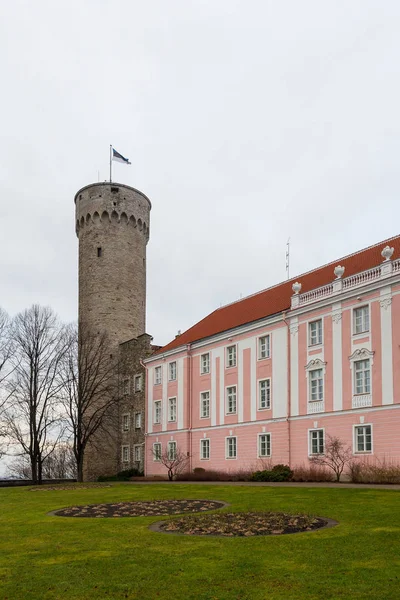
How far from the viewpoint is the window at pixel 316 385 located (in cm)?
3231

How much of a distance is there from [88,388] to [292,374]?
61.4 feet

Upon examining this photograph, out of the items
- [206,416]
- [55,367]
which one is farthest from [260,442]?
[55,367]

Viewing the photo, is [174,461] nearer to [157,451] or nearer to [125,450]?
[157,451]

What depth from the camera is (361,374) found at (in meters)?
30.2

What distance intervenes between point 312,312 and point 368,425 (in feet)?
22.1

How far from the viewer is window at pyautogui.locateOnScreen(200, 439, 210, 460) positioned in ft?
133

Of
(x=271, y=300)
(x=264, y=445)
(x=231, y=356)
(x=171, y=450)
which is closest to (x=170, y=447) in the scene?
(x=171, y=450)

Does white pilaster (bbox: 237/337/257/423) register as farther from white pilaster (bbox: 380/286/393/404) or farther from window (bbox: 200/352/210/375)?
white pilaster (bbox: 380/286/393/404)

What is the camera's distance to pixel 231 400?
3909 cm

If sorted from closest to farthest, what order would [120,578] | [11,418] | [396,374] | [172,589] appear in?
[172,589]
[120,578]
[396,374]
[11,418]

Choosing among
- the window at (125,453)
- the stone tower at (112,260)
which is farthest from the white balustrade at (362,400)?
the stone tower at (112,260)

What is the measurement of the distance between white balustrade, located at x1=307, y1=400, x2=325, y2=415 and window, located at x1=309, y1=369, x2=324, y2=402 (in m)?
0.17

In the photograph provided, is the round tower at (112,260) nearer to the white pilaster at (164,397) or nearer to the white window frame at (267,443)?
the white pilaster at (164,397)

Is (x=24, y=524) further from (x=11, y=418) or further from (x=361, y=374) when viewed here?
(x=11, y=418)
